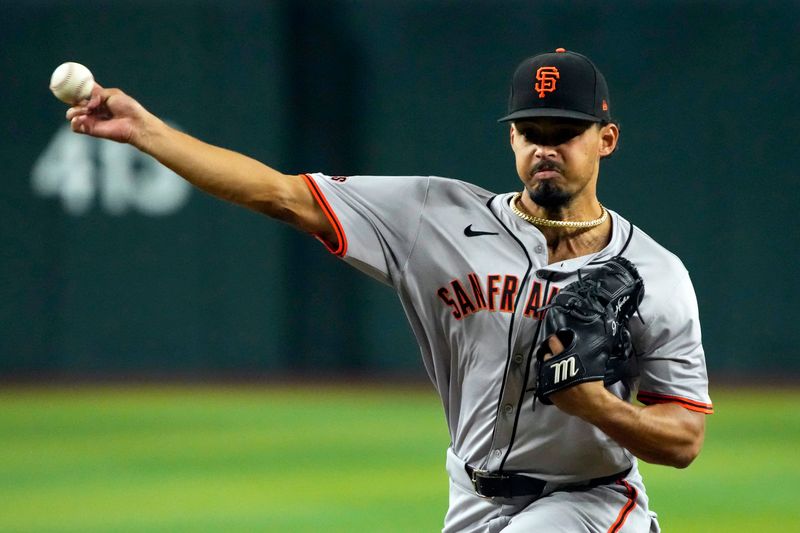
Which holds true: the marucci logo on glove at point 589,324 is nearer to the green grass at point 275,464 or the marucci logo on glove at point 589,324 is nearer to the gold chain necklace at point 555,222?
the gold chain necklace at point 555,222

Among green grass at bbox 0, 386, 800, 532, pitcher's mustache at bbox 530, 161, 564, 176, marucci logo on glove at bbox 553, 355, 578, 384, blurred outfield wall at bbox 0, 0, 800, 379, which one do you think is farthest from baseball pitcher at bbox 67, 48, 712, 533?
blurred outfield wall at bbox 0, 0, 800, 379

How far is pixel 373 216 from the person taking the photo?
4051mm

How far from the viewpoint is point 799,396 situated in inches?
558

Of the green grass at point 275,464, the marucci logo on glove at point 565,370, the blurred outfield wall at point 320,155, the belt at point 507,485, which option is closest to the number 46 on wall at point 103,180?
the blurred outfield wall at point 320,155

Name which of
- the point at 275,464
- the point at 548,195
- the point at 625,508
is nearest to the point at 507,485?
the point at 625,508

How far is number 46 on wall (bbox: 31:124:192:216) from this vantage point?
1552 centimetres

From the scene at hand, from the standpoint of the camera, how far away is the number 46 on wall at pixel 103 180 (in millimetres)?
15516

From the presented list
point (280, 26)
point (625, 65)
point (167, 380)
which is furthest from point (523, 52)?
point (167, 380)

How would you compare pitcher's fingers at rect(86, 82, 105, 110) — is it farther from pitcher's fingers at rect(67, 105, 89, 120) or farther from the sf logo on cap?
the sf logo on cap

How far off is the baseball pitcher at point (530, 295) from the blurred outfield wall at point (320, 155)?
465 inches

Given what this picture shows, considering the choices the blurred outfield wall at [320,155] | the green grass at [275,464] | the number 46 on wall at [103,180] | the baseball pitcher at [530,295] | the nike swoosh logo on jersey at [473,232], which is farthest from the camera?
the blurred outfield wall at [320,155]

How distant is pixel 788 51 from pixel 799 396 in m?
4.88

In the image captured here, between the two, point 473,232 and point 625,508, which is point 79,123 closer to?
point 473,232

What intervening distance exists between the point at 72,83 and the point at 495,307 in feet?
4.88
